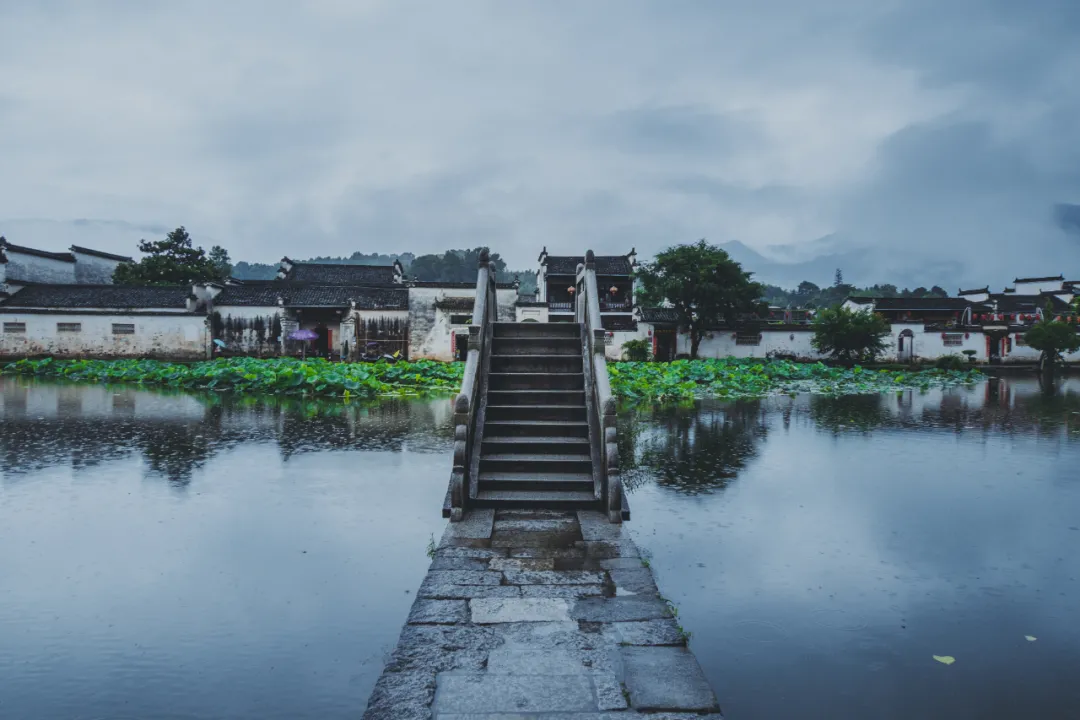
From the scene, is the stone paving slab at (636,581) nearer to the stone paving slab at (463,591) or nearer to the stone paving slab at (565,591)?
the stone paving slab at (565,591)

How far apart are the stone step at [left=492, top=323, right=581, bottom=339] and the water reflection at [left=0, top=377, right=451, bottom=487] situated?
3.11m

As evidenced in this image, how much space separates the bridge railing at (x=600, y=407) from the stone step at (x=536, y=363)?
248 mm

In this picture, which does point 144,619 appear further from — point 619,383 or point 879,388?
point 879,388

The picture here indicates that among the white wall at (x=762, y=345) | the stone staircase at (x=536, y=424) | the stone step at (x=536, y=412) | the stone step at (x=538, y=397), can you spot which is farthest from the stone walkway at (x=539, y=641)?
the white wall at (x=762, y=345)

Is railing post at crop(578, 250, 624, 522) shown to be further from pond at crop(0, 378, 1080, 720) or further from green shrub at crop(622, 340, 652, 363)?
green shrub at crop(622, 340, 652, 363)

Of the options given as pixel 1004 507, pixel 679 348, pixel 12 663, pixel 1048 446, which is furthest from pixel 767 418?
pixel 679 348

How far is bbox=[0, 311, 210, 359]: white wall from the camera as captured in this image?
30.5 meters

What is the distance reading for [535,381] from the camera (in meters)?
8.39

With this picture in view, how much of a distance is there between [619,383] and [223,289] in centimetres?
2279

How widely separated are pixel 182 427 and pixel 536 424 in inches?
356

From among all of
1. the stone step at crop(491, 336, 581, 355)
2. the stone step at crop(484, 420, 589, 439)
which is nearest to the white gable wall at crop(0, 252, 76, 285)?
the stone step at crop(491, 336, 581, 355)

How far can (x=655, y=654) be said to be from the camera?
4.04 meters

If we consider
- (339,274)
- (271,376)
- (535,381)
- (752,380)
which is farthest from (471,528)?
(339,274)

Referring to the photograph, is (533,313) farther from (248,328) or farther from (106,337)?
(106,337)
